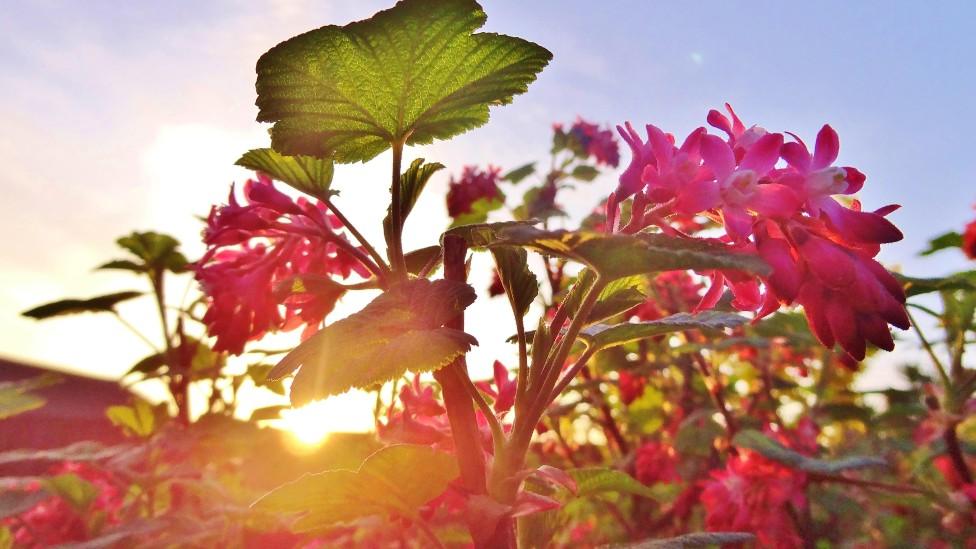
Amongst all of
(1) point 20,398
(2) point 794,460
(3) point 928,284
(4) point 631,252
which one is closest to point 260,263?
(4) point 631,252

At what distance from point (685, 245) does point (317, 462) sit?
1.07 m

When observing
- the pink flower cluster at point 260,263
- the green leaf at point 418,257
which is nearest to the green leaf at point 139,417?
the pink flower cluster at point 260,263

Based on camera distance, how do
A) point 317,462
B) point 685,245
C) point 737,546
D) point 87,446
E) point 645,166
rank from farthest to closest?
1. point 737,546
2. point 87,446
3. point 317,462
4. point 645,166
5. point 685,245

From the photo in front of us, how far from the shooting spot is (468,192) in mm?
3223

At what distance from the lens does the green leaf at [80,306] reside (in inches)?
71.5

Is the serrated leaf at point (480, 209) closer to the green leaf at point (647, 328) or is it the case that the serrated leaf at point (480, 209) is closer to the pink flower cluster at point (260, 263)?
the pink flower cluster at point (260, 263)

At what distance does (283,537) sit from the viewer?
170 centimetres

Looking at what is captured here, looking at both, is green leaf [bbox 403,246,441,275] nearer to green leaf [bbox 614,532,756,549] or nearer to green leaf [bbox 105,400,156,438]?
green leaf [bbox 614,532,756,549]

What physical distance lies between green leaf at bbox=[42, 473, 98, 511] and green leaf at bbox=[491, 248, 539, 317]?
5.45 ft

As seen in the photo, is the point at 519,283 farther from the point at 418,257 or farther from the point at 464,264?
the point at 418,257

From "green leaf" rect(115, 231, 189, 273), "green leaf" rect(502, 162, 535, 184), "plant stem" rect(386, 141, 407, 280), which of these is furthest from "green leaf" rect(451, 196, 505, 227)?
"plant stem" rect(386, 141, 407, 280)

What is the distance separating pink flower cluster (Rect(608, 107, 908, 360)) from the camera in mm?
791

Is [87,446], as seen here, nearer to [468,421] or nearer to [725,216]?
[468,421]

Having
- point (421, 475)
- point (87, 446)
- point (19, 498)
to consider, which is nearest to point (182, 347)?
point (87, 446)
